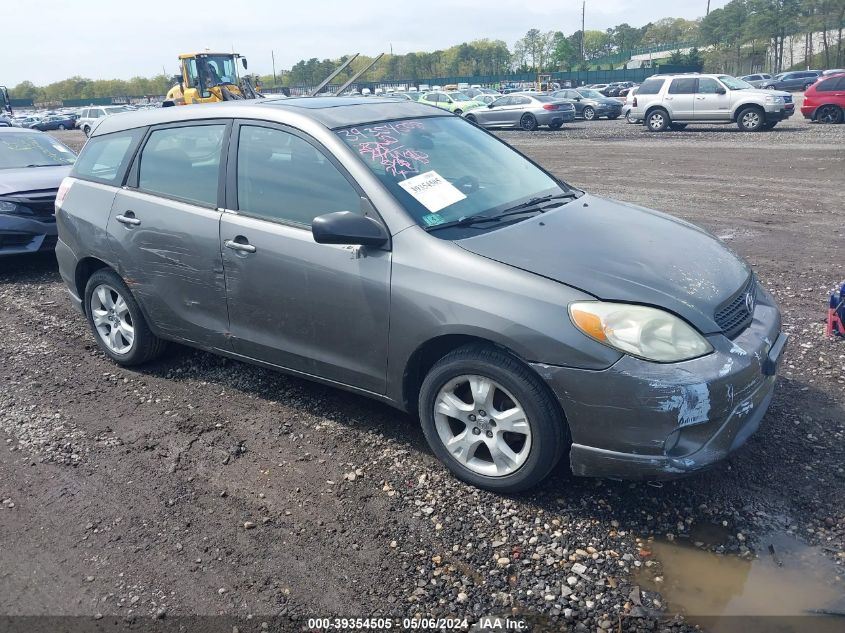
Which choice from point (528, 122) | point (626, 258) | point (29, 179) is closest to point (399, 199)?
point (626, 258)

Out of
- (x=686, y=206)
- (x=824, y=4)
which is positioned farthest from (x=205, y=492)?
(x=824, y=4)

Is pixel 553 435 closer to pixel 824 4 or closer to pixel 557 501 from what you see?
pixel 557 501

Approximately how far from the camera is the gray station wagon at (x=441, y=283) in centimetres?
301

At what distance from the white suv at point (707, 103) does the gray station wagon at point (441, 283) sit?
19.2 metres

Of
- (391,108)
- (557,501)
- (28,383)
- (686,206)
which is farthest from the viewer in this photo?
(686,206)

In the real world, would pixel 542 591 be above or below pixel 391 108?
below

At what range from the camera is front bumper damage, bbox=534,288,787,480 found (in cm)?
292

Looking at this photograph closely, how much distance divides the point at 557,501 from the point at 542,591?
613mm

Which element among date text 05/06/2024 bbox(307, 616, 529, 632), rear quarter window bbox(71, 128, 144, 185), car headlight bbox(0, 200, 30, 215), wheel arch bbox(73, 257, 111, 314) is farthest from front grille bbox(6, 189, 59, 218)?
date text 05/06/2024 bbox(307, 616, 529, 632)

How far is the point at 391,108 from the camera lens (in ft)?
14.5

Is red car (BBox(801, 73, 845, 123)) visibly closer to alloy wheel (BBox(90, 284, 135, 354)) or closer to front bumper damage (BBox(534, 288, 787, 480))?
front bumper damage (BBox(534, 288, 787, 480))

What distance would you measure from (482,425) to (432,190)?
1282 millimetres

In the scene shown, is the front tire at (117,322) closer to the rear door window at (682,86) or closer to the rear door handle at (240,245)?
the rear door handle at (240,245)

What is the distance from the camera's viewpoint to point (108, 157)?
5.01 meters
